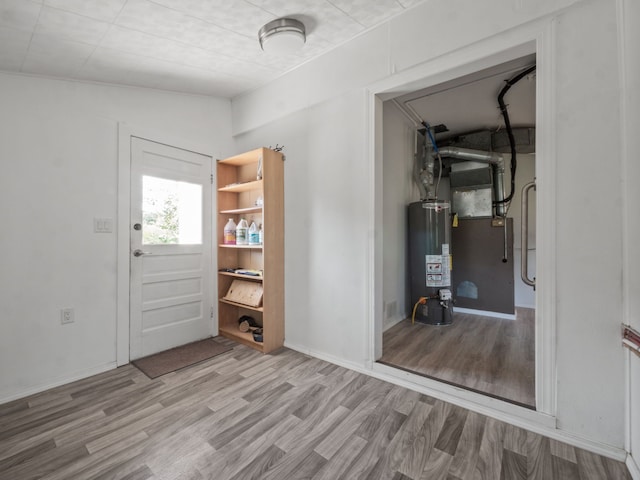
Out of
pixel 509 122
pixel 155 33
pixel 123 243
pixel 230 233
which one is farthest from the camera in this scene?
pixel 509 122

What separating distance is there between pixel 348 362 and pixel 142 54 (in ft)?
9.44

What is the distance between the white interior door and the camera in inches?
99.0

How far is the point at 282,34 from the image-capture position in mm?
1934

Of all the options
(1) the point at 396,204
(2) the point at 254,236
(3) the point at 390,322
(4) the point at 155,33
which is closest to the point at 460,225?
(1) the point at 396,204

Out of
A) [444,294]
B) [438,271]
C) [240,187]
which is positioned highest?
[240,187]

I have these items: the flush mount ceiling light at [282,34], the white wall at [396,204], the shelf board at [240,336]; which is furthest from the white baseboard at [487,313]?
the flush mount ceiling light at [282,34]

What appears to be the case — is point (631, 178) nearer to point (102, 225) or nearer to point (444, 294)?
point (444, 294)

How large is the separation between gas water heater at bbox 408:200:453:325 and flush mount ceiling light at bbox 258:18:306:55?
2.26m

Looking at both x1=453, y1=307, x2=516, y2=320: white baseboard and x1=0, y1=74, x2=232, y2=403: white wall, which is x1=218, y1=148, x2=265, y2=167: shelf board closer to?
x1=0, y1=74, x2=232, y2=403: white wall

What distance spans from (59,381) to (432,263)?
3.64 metres

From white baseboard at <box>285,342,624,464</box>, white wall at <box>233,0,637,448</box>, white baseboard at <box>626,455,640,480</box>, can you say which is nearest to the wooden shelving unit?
white wall at <box>233,0,637,448</box>

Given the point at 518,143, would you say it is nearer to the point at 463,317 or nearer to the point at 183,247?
the point at 463,317

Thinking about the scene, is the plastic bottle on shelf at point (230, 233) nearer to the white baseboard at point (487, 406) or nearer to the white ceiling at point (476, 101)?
the white baseboard at point (487, 406)

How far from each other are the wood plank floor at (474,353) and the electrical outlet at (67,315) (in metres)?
2.52
